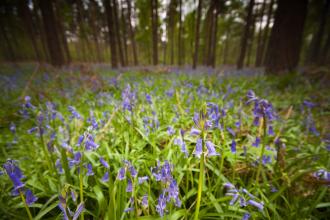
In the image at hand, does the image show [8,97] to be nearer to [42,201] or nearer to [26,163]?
[26,163]

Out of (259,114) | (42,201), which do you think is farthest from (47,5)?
(259,114)

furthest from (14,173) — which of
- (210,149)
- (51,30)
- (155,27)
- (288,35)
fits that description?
(155,27)

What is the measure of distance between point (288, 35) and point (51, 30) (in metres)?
11.3

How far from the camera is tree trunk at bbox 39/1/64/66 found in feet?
31.2

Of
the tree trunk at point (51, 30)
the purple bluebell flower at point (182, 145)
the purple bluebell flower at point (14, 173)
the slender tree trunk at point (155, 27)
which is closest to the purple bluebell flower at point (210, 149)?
the purple bluebell flower at point (182, 145)

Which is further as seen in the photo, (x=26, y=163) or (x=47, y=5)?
(x=47, y=5)

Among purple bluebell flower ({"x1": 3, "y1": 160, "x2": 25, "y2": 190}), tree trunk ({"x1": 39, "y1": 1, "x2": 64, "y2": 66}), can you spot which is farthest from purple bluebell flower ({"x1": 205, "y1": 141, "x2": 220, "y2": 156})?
tree trunk ({"x1": 39, "y1": 1, "x2": 64, "y2": 66})

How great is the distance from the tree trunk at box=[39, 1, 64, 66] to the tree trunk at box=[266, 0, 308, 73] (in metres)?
10.9

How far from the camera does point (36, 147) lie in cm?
A: 234

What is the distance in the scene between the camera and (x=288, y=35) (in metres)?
6.73

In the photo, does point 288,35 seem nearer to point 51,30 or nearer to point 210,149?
point 210,149

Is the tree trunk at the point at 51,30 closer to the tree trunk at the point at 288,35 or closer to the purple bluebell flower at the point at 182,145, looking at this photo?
the tree trunk at the point at 288,35

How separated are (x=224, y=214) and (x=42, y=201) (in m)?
1.55

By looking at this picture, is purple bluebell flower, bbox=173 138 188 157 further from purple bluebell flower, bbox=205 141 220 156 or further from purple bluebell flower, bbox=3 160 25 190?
purple bluebell flower, bbox=3 160 25 190
